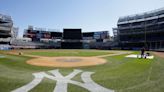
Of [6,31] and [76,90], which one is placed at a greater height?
[6,31]

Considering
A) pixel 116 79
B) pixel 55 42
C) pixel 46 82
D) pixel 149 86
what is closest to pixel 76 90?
pixel 46 82

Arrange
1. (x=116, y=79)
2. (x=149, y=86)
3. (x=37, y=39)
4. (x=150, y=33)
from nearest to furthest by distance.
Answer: (x=149, y=86), (x=116, y=79), (x=150, y=33), (x=37, y=39)

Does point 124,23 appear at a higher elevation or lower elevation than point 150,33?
higher

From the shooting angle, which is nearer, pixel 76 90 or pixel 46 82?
pixel 76 90

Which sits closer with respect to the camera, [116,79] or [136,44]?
[116,79]

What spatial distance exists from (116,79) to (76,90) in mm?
4022

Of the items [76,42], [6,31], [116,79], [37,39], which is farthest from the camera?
[37,39]

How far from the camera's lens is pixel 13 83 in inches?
446

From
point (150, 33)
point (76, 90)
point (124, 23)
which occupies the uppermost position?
point (124, 23)

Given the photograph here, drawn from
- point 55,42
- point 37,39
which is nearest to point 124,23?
point 55,42

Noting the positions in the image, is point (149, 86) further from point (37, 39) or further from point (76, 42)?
point (37, 39)

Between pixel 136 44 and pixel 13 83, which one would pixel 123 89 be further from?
pixel 136 44

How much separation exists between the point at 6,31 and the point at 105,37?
190ft

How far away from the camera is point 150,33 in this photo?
7656 cm
